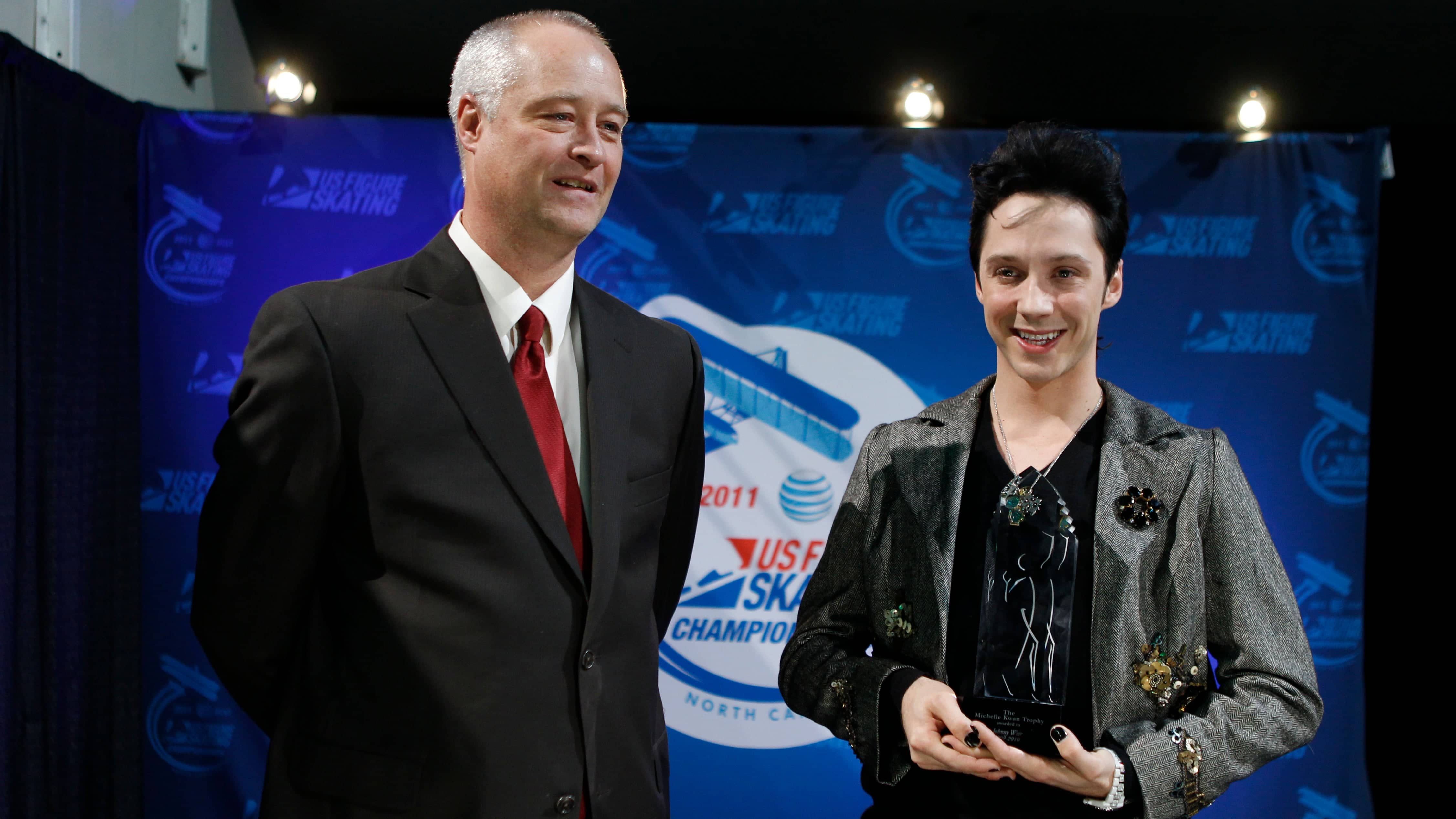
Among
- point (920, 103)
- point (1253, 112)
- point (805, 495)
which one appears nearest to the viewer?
point (805, 495)

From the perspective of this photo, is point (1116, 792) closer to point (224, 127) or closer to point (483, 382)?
point (483, 382)

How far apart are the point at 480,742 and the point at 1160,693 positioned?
974 mm

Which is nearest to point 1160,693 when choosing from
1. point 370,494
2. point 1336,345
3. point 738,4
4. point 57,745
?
point 370,494

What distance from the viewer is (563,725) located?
4.61 feet

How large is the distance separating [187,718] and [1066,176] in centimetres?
329

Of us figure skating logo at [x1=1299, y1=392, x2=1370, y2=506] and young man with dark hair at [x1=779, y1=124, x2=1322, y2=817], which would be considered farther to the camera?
us figure skating logo at [x1=1299, y1=392, x2=1370, y2=506]

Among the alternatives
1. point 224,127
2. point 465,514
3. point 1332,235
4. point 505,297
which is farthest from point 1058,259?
point 224,127

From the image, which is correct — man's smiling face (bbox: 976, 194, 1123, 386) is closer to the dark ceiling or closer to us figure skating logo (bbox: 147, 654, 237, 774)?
us figure skating logo (bbox: 147, 654, 237, 774)

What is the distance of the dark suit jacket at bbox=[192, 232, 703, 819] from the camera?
1368 mm

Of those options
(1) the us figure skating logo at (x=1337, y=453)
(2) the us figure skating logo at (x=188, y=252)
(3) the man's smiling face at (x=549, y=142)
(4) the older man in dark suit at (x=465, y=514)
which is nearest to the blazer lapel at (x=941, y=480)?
(4) the older man in dark suit at (x=465, y=514)

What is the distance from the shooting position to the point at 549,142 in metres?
1.48

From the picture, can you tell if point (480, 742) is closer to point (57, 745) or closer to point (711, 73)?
point (57, 745)

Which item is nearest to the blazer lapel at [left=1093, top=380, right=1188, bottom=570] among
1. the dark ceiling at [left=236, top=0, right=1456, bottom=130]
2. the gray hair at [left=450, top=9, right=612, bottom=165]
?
the gray hair at [left=450, top=9, right=612, bottom=165]

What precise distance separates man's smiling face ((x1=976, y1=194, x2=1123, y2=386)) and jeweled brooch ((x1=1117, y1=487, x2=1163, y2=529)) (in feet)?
0.70
